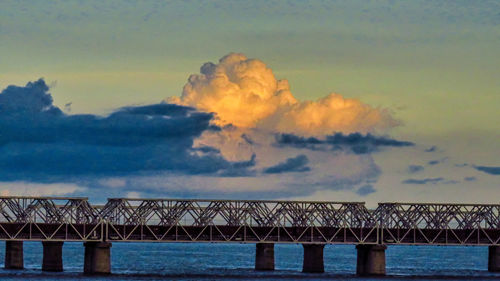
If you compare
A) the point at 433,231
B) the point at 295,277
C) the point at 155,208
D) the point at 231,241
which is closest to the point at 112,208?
the point at 155,208

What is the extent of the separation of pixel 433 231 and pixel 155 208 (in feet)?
123

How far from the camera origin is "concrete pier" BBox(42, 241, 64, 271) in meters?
134

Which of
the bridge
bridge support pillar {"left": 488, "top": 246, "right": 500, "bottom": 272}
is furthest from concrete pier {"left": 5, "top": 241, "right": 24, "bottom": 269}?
bridge support pillar {"left": 488, "top": 246, "right": 500, "bottom": 272}

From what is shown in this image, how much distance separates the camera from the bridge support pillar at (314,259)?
141 m

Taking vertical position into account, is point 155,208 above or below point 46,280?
above

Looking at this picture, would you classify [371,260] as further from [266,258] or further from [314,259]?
[266,258]

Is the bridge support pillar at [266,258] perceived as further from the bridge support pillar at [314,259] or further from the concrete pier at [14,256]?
the concrete pier at [14,256]

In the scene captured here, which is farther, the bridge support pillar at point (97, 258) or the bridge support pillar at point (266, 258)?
the bridge support pillar at point (266, 258)

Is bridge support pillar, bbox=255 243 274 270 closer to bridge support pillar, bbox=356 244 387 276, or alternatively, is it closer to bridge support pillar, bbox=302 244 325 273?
bridge support pillar, bbox=302 244 325 273

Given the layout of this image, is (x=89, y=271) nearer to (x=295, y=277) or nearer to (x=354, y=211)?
(x=295, y=277)

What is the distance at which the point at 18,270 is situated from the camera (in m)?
139

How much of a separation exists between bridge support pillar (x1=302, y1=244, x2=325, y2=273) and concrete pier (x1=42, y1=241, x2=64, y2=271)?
30.5 m

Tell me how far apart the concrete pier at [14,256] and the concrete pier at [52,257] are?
301 inches

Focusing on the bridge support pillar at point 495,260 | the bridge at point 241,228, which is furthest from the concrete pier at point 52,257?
the bridge support pillar at point 495,260
